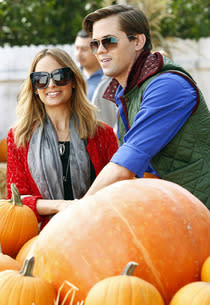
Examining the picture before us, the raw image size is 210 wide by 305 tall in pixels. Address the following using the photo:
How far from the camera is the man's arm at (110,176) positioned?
6.53 feet

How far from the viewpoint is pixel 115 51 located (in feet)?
8.05

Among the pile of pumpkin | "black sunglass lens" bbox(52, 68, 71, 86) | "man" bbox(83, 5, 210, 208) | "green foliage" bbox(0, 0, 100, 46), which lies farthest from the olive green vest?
"green foliage" bbox(0, 0, 100, 46)

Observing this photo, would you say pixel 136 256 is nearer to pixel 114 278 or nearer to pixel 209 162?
pixel 114 278

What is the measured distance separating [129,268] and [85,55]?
474cm

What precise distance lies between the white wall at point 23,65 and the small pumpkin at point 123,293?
667cm

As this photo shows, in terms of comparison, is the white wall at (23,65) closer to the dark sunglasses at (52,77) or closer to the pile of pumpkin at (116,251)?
the dark sunglasses at (52,77)

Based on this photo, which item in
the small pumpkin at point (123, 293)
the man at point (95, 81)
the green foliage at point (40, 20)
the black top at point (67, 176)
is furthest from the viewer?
the green foliage at point (40, 20)

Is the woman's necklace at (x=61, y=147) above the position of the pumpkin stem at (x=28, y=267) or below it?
below

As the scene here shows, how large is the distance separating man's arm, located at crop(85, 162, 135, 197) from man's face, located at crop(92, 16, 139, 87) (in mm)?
635

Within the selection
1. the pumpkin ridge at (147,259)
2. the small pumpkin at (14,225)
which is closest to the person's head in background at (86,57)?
the small pumpkin at (14,225)

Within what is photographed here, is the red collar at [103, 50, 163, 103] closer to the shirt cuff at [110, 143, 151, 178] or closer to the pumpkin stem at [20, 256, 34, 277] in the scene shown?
the shirt cuff at [110, 143, 151, 178]

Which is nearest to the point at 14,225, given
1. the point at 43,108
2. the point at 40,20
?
the point at 43,108

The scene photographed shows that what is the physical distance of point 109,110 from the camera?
501 centimetres

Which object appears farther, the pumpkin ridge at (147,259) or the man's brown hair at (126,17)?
the man's brown hair at (126,17)
